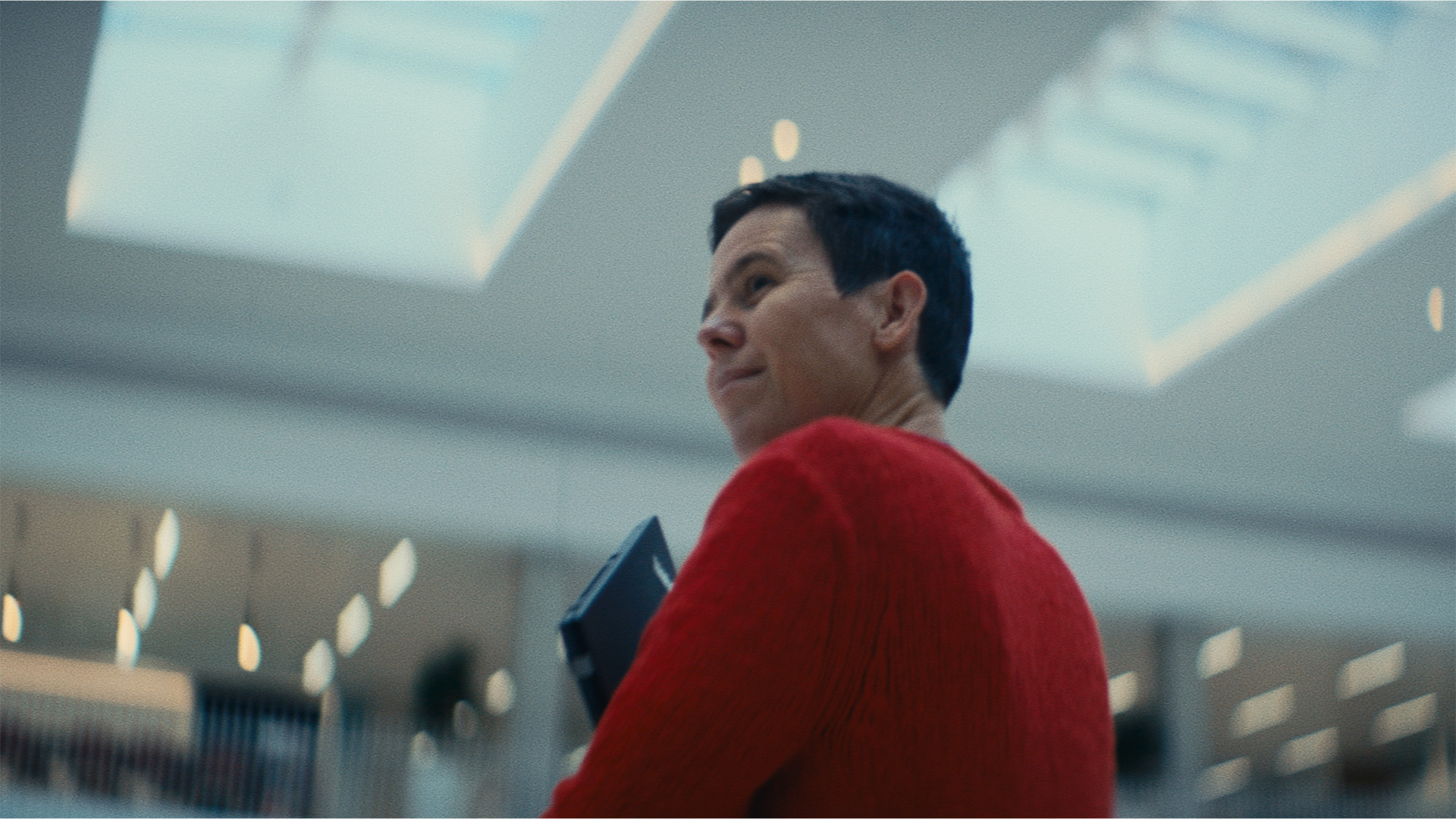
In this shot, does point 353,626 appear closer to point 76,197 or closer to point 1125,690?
point 76,197

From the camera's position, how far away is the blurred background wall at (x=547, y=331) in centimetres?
1134

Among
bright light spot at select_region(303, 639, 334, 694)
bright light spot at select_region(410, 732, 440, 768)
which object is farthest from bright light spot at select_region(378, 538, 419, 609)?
bright light spot at select_region(410, 732, 440, 768)

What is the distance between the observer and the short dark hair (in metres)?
1.43

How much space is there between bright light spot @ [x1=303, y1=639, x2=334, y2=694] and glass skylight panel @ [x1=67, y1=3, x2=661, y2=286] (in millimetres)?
6274

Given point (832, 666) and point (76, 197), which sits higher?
point (76, 197)

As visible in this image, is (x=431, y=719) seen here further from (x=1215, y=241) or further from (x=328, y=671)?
(x=1215, y=241)

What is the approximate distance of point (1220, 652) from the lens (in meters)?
19.0

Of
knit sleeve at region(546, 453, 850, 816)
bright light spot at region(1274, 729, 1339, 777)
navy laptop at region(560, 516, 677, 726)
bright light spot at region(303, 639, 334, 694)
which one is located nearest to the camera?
knit sleeve at region(546, 453, 850, 816)

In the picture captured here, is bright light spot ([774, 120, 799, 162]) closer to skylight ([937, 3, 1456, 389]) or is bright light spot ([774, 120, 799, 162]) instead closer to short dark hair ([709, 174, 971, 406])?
skylight ([937, 3, 1456, 389])

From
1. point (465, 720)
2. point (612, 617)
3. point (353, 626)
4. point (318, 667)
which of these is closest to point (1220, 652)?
point (465, 720)

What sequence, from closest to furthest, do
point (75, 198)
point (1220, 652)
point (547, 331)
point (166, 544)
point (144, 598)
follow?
point (75, 198), point (547, 331), point (166, 544), point (144, 598), point (1220, 652)

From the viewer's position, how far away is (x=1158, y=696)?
701 inches

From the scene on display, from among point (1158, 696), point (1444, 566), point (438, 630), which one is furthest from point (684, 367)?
point (1444, 566)

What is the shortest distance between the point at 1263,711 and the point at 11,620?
17257 millimetres
